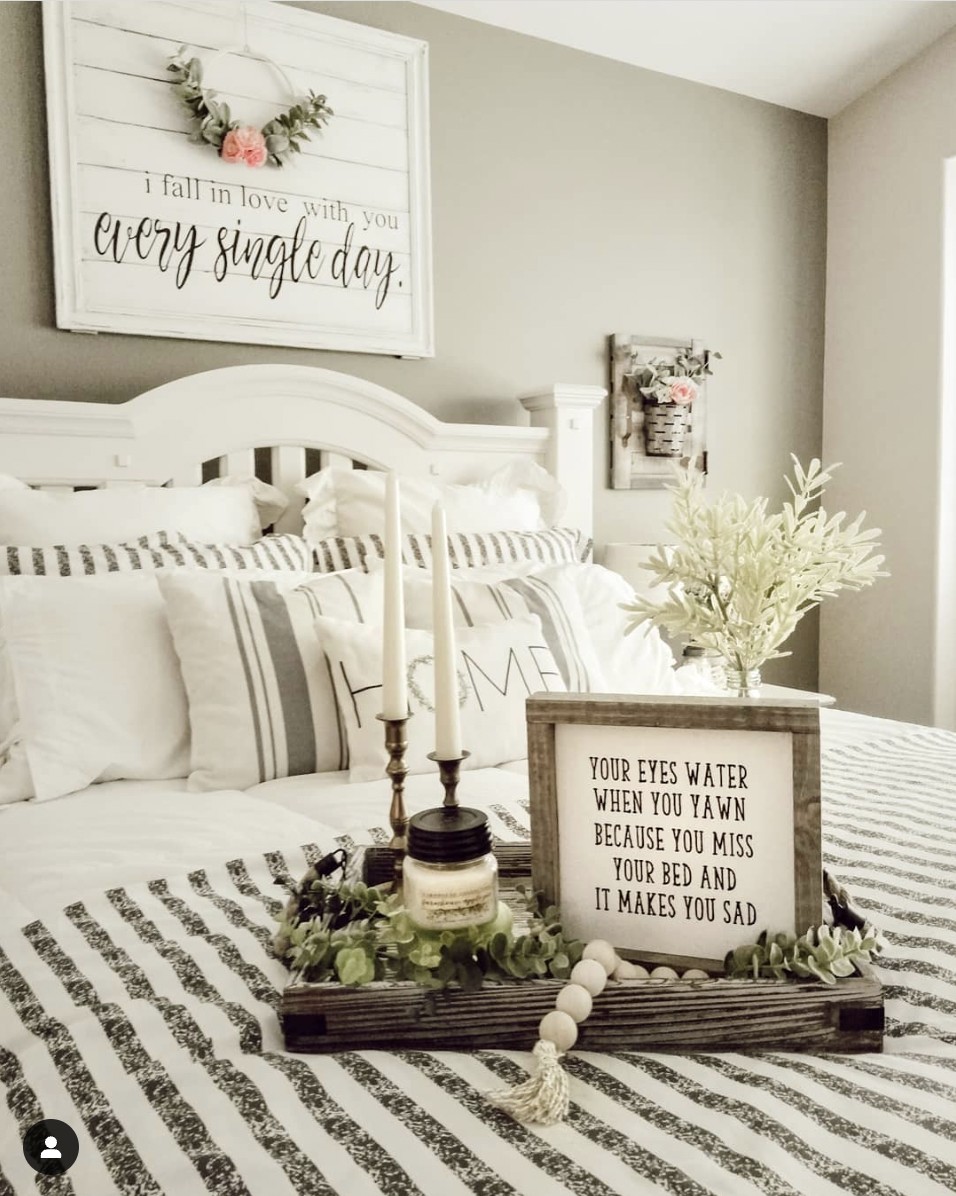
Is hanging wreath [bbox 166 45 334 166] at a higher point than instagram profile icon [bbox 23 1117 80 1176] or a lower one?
higher

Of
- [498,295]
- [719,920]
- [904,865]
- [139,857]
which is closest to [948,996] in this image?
[719,920]

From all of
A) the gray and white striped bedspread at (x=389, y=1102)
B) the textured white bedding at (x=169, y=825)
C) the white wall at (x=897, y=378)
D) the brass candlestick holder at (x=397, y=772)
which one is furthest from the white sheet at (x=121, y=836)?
the white wall at (x=897, y=378)

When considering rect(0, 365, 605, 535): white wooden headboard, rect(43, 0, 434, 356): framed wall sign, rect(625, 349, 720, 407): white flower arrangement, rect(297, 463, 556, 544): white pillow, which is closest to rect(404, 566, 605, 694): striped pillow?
rect(297, 463, 556, 544): white pillow

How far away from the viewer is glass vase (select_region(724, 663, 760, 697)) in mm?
1033

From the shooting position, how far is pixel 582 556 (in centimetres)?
223

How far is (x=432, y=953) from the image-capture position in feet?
2.16

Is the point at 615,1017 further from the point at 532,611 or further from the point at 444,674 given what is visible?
the point at 532,611

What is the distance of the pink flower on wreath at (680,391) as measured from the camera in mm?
2861

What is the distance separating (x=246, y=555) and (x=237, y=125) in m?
1.09

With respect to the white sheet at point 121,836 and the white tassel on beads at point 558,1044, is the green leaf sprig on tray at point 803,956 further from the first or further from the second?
the white sheet at point 121,836

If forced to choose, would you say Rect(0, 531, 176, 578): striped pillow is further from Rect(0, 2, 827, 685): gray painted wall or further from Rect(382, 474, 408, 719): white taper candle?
Rect(382, 474, 408, 719): white taper candle

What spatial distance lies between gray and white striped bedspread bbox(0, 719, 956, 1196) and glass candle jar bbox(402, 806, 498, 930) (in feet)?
0.29

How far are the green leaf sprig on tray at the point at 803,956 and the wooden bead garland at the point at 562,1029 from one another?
34mm

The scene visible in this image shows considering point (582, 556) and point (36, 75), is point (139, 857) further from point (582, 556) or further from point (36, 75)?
point (36, 75)
